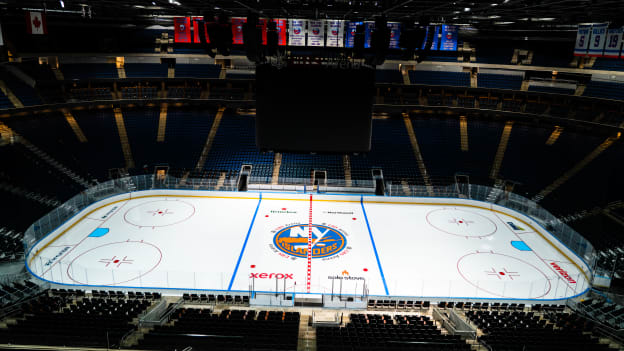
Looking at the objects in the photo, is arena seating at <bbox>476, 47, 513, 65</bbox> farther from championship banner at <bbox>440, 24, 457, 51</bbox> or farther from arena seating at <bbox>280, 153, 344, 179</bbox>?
arena seating at <bbox>280, 153, 344, 179</bbox>

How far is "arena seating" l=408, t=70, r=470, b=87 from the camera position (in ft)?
88.9

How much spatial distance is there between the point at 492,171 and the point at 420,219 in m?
7.28

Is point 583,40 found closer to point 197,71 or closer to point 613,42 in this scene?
point 613,42

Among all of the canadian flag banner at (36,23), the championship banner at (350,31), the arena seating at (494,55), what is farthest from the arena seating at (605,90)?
the canadian flag banner at (36,23)

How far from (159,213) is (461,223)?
1445cm

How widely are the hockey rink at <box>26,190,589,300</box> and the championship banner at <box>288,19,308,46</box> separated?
7.94 meters

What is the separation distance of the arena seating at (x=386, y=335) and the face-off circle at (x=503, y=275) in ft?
11.3

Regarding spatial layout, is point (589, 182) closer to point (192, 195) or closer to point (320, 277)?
point (320, 277)

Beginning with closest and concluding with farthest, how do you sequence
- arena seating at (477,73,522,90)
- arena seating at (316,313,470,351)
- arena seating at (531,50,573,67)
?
arena seating at (316,313,470,351)
arena seating at (531,50,573,67)
arena seating at (477,73,522,90)

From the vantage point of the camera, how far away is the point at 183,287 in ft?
39.6

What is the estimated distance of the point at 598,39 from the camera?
13250mm

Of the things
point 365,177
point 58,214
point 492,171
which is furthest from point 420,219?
point 58,214

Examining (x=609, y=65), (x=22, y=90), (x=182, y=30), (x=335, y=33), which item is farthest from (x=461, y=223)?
(x=22, y=90)

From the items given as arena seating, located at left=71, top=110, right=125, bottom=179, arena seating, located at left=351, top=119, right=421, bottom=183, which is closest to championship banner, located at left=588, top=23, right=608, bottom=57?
arena seating, located at left=351, top=119, right=421, bottom=183
